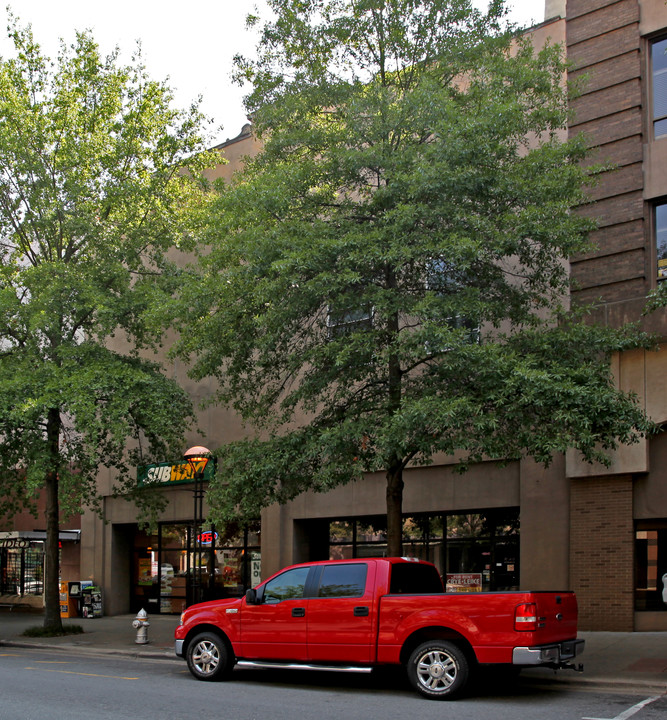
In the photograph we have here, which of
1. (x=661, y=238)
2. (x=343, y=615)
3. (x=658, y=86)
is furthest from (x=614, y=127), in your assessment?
(x=343, y=615)

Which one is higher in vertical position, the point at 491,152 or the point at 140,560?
the point at 491,152

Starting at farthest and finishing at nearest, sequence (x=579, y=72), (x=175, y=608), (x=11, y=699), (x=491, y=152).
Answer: (x=175, y=608) → (x=579, y=72) → (x=491, y=152) → (x=11, y=699)

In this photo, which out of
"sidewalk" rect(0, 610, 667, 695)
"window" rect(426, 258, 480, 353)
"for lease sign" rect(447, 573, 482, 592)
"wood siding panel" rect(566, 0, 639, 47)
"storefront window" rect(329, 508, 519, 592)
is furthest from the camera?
"for lease sign" rect(447, 573, 482, 592)

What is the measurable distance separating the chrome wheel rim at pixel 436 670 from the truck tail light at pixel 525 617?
3.09 ft

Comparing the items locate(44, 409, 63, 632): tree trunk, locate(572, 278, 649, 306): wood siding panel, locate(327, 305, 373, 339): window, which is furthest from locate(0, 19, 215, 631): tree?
locate(572, 278, 649, 306): wood siding panel

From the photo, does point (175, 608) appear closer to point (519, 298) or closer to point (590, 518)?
point (590, 518)

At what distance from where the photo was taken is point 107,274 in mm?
18812

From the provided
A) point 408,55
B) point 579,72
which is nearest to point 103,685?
point 408,55

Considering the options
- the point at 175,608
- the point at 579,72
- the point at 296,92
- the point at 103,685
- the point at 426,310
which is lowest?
the point at 175,608

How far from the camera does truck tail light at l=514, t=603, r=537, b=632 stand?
9.44m

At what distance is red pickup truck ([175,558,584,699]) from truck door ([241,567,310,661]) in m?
0.01

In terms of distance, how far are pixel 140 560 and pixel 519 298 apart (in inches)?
654

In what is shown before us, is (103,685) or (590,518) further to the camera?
(590,518)

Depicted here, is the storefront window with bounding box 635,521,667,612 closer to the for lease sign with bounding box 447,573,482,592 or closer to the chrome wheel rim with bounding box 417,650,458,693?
the for lease sign with bounding box 447,573,482,592
